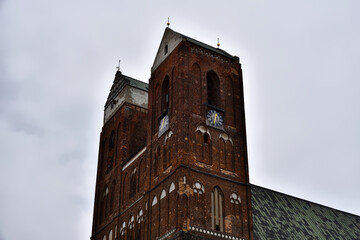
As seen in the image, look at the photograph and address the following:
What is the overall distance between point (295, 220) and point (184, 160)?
48.5ft

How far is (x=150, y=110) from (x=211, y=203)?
31.2 feet

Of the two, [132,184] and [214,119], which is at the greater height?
[214,119]

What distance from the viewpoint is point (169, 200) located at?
37.6 metres

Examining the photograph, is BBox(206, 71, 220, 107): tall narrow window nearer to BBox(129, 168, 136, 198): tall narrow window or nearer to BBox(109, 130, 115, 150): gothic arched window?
BBox(129, 168, 136, 198): tall narrow window

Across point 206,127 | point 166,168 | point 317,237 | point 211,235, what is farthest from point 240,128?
point 317,237

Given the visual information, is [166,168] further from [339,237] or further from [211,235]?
[339,237]

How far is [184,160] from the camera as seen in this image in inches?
1489

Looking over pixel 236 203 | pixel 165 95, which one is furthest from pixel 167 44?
pixel 236 203

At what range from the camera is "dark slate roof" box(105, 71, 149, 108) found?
51484mm

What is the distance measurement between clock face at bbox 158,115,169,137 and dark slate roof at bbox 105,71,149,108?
992cm

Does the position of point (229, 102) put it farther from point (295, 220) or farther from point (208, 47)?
point (295, 220)

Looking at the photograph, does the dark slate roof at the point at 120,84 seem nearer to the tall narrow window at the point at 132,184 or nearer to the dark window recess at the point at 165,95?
the dark window recess at the point at 165,95

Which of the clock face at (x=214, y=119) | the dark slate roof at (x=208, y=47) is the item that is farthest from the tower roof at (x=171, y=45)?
the clock face at (x=214, y=119)

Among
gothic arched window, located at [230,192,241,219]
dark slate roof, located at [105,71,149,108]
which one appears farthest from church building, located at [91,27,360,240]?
Answer: dark slate roof, located at [105,71,149,108]
